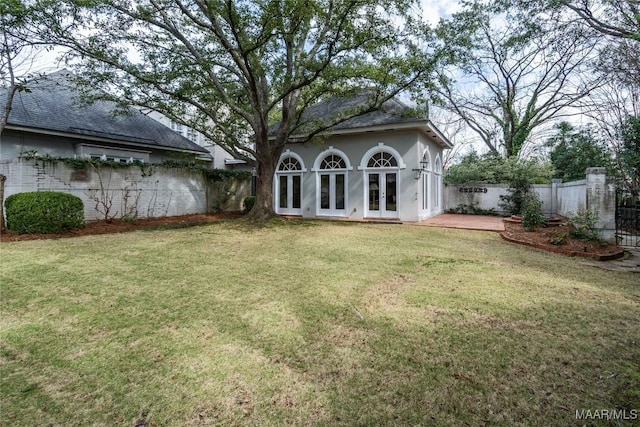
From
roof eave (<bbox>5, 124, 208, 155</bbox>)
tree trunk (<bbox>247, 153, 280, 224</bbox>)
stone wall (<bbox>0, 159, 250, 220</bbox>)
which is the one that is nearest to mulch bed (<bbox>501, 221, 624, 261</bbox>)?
tree trunk (<bbox>247, 153, 280, 224</bbox>)

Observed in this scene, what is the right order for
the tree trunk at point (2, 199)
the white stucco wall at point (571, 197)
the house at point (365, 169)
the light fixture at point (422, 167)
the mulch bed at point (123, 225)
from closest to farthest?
the mulch bed at point (123, 225) → the tree trunk at point (2, 199) → the white stucco wall at point (571, 197) → the light fixture at point (422, 167) → the house at point (365, 169)

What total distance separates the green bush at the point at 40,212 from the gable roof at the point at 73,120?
12.9 ft

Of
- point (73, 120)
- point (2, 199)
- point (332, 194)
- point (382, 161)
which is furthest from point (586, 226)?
point (73, 120)

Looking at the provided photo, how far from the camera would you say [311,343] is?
3.00m

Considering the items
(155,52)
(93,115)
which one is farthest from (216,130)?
(93,115)

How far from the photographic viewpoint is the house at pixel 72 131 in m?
11.3

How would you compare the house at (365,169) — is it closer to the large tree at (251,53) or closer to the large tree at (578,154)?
the large tree at (251,53)

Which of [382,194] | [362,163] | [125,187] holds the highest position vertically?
[362,163]

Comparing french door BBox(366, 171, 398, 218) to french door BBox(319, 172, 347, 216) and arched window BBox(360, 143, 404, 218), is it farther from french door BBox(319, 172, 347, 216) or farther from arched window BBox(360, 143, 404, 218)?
french door BBox(319, 172, 347, 216)

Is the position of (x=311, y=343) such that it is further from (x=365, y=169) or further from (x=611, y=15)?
(x=611, y=15)

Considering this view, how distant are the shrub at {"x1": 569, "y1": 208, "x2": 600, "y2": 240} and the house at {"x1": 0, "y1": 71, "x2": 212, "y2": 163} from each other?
15.2 metres

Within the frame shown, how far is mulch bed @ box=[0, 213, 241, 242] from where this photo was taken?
26.9 ft
